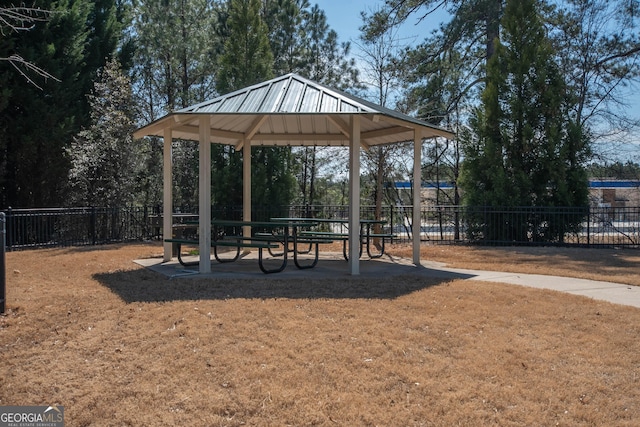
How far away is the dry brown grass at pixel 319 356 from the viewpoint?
13.0 ft

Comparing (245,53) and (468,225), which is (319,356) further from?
(245,53)

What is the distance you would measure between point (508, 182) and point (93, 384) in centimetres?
1371

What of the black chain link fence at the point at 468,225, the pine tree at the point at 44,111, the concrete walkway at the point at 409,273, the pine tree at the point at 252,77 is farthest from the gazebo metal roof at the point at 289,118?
the pine tree at the point at 44,111

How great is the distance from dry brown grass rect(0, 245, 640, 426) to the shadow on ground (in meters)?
0.07

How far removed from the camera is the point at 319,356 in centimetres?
482

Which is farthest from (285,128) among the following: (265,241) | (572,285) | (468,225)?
(572,285)

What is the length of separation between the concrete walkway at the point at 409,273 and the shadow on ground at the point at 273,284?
0.06ft

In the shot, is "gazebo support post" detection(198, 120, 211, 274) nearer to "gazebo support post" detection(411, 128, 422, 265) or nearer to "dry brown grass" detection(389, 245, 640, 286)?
"gazebo support post" detection(411, 128, 422, 265)

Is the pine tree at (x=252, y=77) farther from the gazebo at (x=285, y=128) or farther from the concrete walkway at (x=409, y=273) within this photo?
the concrete walkway at (x=409, y=273)

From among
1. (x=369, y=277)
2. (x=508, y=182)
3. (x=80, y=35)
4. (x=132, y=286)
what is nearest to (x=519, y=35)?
(x=508, y=182)

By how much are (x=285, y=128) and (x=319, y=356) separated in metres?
8.62

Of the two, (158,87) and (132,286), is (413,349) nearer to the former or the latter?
(132,286)

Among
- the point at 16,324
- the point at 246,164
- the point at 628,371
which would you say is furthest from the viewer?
the point at 246,164

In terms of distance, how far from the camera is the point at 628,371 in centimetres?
465
